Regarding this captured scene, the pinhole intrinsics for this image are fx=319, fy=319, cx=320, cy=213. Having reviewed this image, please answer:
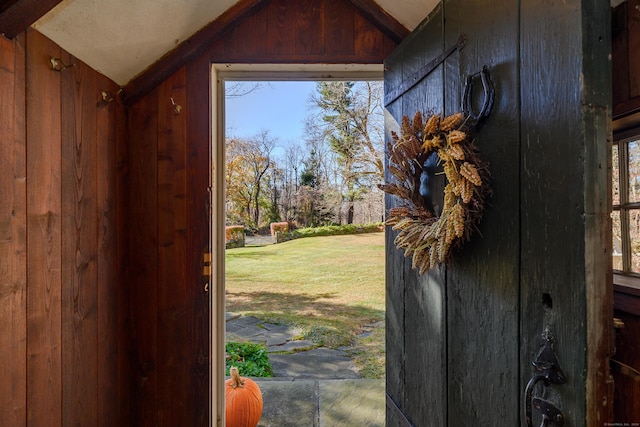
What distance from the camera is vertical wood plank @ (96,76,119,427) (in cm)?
129

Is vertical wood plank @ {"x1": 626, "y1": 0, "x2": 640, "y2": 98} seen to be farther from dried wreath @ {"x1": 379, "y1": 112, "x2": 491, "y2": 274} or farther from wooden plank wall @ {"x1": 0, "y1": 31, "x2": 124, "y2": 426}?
wooden plank wall @ {"x1": 0, "y1": 31, "x2": 124, "y2": 426}

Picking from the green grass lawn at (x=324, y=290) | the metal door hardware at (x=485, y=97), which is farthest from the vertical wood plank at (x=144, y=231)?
the metal door hardware at (x=485, y=97)

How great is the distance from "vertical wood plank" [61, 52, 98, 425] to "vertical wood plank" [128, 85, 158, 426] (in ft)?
0.70

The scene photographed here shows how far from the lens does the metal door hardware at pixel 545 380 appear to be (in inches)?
25.0

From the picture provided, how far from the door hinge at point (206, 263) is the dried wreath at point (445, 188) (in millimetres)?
854

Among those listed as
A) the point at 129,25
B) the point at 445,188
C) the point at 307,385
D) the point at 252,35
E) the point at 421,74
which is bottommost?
the point at 307,385

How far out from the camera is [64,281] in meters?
1.10

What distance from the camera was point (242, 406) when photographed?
1.73m

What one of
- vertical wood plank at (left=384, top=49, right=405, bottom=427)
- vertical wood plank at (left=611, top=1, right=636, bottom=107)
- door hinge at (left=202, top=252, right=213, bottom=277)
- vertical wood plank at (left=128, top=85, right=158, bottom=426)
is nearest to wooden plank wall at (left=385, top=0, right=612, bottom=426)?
vertical wood plank at (left=384, top=49, right=405, bottom=427)

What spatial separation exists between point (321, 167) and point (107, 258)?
4.63 ft

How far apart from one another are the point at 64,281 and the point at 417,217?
1213 mm

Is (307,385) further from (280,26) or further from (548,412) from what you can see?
(280,26)

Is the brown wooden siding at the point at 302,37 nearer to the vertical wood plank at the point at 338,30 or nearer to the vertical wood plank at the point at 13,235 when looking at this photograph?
the vertical wood plank at the point at 338,30

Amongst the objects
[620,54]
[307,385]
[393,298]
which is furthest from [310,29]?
[307,385]
